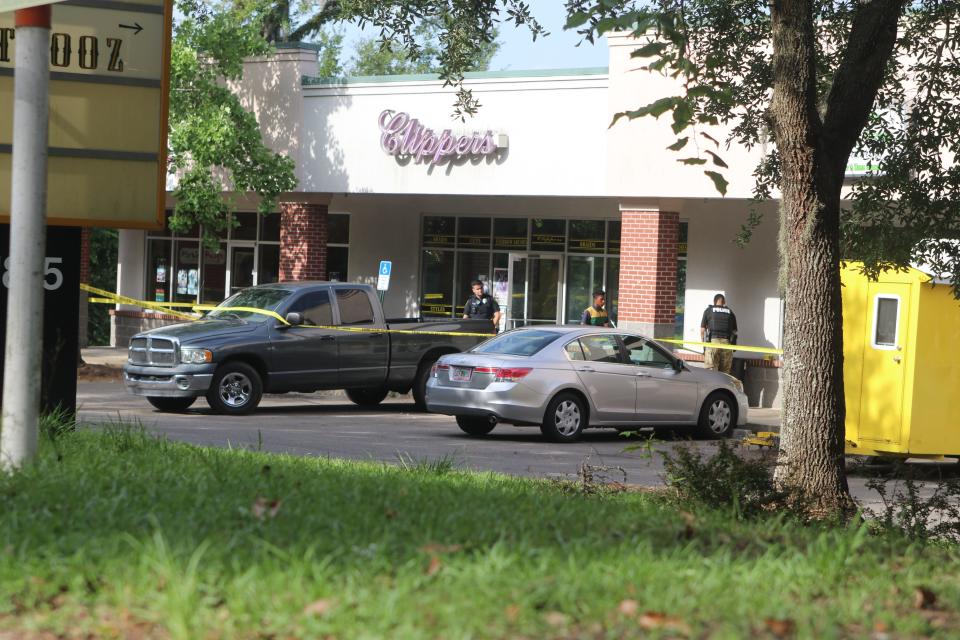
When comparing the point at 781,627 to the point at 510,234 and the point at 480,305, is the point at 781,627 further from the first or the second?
the point at 510,234

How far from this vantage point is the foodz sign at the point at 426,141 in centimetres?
2659

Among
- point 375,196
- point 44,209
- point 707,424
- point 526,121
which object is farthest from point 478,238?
point 44,209

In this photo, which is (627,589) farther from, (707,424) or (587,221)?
(587,221)

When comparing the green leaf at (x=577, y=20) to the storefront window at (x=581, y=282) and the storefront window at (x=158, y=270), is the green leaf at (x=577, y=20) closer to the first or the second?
the storefront window at (x=581, y=282)

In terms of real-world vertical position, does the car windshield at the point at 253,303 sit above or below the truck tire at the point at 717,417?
above

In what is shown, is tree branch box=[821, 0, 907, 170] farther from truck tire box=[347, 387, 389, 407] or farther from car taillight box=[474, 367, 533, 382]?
truck tire box=[347, 387, 389, 407]

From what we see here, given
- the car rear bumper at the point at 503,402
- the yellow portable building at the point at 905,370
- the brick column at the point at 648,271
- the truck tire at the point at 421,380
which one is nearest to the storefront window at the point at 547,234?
the brick column at the point at 648,271

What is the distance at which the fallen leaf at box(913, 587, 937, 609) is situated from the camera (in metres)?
5.36

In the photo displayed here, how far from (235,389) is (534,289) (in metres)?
11.0

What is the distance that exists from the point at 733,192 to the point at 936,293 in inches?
324

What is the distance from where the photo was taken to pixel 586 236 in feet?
93.5

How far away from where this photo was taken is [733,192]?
23797mm

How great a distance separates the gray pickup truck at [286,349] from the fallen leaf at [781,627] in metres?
15.0

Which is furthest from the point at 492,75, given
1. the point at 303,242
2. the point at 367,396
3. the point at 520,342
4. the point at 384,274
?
the point at 520,342
